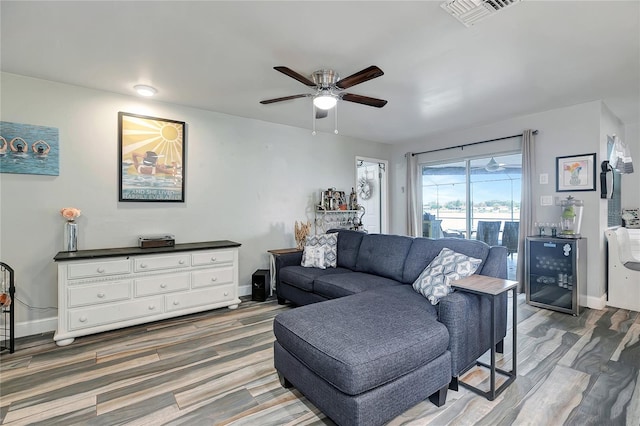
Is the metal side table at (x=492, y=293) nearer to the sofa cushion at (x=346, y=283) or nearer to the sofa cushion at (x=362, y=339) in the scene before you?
the sofa cushion at (x=362, y=339)

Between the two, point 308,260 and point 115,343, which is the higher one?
point 308,260

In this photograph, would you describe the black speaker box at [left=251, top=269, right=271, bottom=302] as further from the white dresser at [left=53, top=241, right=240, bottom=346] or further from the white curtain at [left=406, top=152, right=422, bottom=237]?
the white curtain at [left=406, top=152, right=422, bottom=237]

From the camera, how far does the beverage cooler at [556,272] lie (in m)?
3.52

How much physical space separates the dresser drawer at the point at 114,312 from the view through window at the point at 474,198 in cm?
469

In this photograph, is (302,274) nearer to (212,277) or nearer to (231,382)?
(212,277)

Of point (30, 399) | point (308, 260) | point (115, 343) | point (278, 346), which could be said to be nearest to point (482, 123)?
point (308, 260)

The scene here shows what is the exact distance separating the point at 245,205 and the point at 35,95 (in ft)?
8.10

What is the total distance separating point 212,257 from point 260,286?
799 mm

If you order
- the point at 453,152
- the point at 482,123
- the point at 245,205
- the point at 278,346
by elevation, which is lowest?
the point at 278,346

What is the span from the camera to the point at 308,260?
12.6 feet

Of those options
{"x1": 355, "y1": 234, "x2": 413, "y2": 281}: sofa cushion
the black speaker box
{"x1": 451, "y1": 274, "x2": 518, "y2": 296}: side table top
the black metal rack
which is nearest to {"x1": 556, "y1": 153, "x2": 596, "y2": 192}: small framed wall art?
{"x1": 355, "y1": 234, "x2": 413, "y2": 281}: sofa cushion

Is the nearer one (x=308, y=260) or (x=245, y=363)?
(x=245, y=363)

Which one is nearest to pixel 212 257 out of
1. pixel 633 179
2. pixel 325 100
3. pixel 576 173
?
pixel 325 100

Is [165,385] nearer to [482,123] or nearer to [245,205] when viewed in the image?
[245,205]
